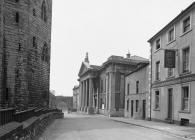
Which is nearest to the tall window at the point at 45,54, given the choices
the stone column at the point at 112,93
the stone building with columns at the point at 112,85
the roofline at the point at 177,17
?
the roofline at the point at 177,17

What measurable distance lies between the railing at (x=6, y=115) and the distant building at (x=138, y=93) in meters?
21.8

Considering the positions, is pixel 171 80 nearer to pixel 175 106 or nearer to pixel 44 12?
pixel 175 106

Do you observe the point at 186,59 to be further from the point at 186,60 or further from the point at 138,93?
the point at 138,93

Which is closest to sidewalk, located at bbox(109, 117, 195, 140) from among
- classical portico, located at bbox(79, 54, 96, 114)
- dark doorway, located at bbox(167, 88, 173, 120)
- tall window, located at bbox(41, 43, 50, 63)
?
dark doorway, located at bbox(167, 88, 173, 120)

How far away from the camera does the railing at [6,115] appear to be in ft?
25.3

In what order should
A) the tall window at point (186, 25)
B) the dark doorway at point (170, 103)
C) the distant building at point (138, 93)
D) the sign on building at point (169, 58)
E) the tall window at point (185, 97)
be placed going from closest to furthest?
the tall window at point (185, 97) → the tall window at point (186, 25) → the sign on building at point (169, 58) → the dark doorway at point (170, 103) → the distant building at point (138, 93)

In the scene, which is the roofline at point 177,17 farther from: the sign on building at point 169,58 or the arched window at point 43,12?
the arched window at point 43,12

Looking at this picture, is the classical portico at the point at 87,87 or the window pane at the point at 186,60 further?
the classical portico at the point at 87,87

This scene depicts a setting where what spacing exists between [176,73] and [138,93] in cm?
1161

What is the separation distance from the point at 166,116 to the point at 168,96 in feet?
5.87

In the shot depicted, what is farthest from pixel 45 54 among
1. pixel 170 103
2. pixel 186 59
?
pixel 186 59

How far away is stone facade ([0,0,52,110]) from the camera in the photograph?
2169 centimetres

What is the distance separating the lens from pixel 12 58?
72.8 ft

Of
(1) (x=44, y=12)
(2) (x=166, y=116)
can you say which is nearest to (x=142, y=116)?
(2) (x=166, y=116)
